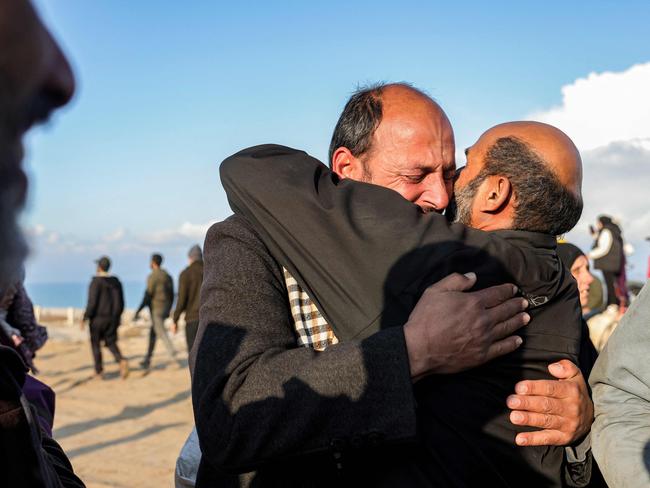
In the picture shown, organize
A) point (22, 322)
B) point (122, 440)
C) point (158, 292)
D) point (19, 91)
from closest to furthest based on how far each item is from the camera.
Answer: point (19, 91)
point (22, 322)
point (122, 440)
point (158, 292)

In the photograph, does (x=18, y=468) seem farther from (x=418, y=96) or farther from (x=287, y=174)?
(x=418, y=96)

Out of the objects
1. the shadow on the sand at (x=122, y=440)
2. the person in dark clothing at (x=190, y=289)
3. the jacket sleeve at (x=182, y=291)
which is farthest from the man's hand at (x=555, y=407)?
the jacket sleeve at (x=182, y=291)

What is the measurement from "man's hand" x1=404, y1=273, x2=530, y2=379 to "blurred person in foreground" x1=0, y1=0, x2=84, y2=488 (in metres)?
0.87

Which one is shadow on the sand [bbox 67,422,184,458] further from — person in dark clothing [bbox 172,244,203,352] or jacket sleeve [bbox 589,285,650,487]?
jacket sleeve [bbox 589,285,650,487]

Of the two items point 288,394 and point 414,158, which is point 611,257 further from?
point 288,394

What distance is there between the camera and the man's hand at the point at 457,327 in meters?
1.62

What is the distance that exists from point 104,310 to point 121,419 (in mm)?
3729

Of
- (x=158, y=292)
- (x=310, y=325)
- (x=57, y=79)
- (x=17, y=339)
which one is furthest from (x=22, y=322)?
(x=158, y=292)

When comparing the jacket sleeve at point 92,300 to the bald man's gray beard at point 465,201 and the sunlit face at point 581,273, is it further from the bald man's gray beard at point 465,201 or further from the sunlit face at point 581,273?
the bald man's gray beard at point 465,201

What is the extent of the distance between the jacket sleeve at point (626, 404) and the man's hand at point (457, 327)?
0.35m

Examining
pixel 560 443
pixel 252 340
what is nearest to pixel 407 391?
pixel 252 340

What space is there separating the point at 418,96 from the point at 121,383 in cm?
1097

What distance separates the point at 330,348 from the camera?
164 centimetres

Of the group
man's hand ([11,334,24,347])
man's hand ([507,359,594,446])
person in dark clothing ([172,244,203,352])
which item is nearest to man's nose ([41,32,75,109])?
man's hand ([507,359,594,446])
